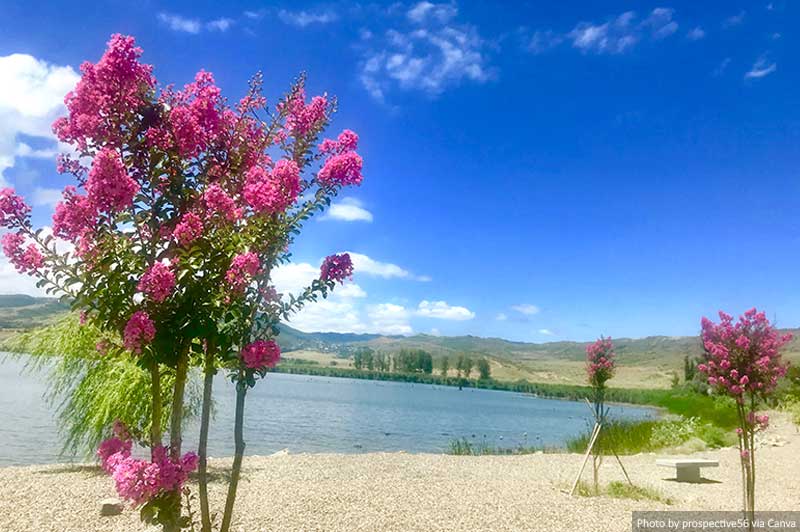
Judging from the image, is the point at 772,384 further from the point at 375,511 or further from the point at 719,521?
the point at 375,511

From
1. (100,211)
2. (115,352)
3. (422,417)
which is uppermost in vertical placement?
(100,211)

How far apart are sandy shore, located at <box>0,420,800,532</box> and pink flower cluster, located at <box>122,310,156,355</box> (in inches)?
99.9

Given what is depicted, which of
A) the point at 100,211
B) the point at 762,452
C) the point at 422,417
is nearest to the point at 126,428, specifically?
the point at 100,211

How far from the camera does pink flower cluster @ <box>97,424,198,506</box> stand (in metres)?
3.39

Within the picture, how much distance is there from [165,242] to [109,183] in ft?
1.87

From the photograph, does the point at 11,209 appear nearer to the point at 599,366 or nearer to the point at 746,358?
the point at 746,358

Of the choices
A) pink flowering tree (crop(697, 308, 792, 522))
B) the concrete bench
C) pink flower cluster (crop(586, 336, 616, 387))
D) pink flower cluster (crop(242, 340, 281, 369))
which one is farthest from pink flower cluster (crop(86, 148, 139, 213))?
the concrete bench

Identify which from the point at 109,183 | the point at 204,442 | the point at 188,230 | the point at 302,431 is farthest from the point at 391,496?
the point at 302,431

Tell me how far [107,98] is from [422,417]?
3497cm

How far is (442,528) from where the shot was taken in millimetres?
7438

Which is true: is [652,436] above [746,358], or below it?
below

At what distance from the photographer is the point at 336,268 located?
3.88m

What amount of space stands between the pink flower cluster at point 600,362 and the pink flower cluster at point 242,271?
954 centimetres

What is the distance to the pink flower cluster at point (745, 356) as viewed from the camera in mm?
7180
